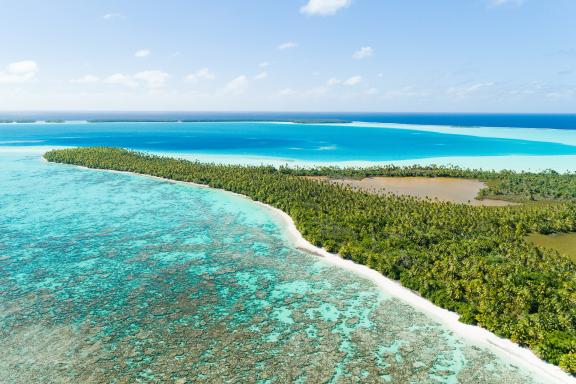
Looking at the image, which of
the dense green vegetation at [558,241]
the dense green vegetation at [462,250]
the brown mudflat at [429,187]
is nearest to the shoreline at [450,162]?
the brown mudflat at [429,187]

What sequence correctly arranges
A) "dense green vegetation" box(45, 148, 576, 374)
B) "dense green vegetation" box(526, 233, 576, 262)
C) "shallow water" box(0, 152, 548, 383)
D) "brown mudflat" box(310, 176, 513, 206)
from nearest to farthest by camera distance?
"shallow water" box(0, 152, 548, 383), "dense green vegetation" box(45, 148, 576, 374), "dense green vegetation" box(526, 233, 576, 262), "brown mudflat" box(310, 176, 513, 206)

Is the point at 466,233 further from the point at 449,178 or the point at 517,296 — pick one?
the point at 449,178

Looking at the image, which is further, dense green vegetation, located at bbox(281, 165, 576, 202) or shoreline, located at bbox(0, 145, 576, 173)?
shoreline, located at bbox(0, 145, 576, 173)

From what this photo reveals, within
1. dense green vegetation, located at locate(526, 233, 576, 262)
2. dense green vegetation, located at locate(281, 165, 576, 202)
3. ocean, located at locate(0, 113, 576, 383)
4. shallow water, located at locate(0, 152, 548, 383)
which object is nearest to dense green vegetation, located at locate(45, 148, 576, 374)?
dense green vegetation, located at locate(281, 165, 576, 202)

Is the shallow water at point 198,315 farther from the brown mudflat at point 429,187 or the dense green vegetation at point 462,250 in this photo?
the brown mudflat at point 429,187

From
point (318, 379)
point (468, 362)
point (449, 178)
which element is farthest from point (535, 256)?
point (449, 178)

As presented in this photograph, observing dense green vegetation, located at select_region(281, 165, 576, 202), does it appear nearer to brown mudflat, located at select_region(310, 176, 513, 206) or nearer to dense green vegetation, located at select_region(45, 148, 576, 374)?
dense green vegetation, located at select_region(45, 148, 576, 374)
